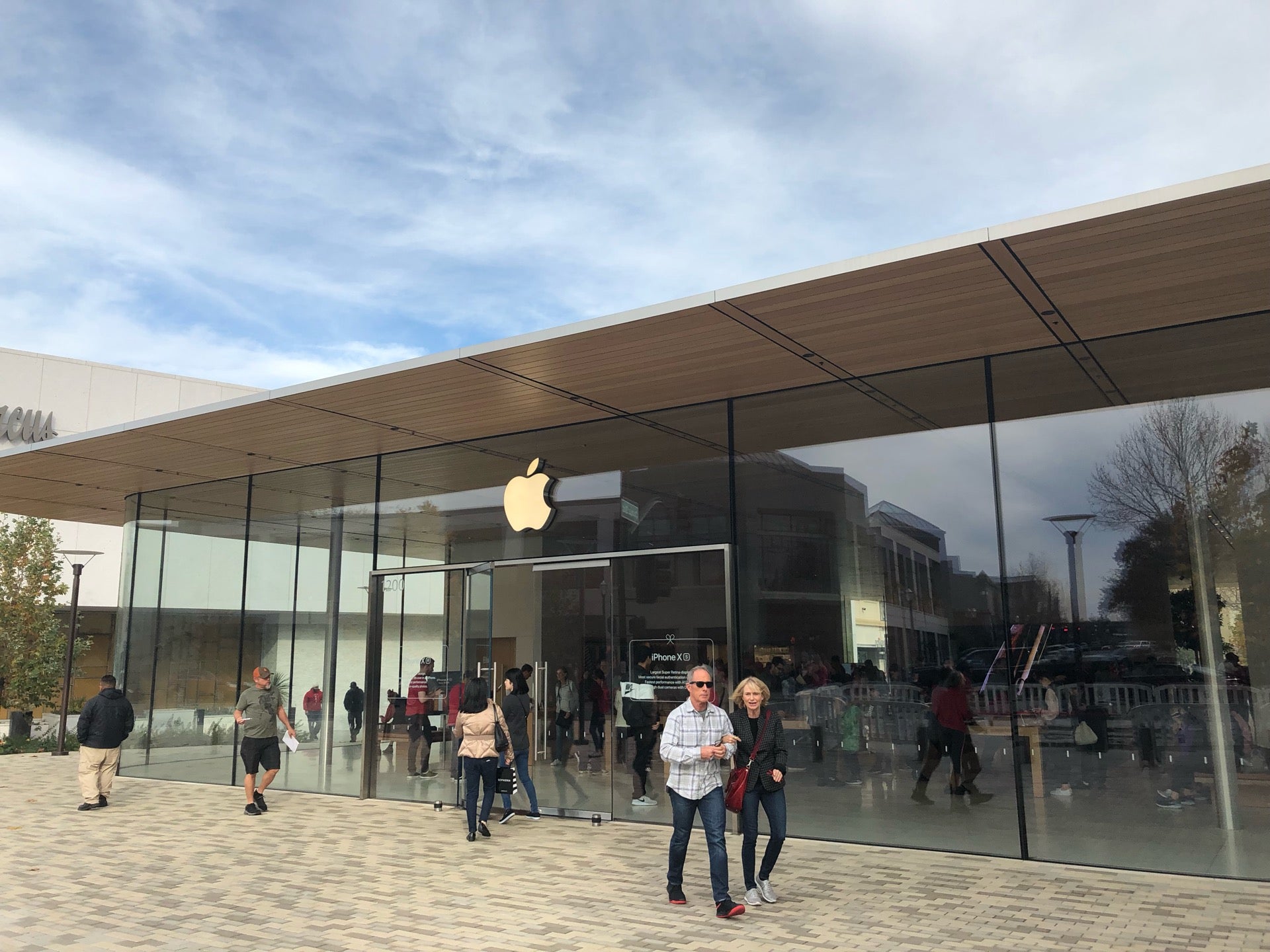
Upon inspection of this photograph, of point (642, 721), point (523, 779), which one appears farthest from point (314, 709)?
point (642, 721)

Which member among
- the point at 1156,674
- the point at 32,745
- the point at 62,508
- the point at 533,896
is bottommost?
the point at 32,745

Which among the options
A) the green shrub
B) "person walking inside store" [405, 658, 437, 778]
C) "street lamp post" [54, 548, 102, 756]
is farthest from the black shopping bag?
the green shrub

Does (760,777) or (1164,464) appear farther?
(1164,464)

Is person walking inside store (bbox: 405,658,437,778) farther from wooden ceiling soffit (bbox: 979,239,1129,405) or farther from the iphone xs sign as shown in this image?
the iphone xs sign

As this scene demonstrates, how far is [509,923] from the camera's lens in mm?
6203

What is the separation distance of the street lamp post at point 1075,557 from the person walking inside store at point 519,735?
5430 millimetres

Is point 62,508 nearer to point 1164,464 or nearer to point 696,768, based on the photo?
point 696,768

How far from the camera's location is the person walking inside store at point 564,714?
10469 mm

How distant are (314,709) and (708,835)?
8.26 meters

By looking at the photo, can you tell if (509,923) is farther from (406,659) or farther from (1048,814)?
(406,659)

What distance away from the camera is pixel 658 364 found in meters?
8.84

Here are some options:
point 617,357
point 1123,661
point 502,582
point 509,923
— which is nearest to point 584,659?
point 502,582

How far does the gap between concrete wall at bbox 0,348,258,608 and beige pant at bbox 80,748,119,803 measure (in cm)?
2660

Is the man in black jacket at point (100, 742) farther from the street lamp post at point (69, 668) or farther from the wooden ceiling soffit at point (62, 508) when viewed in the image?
the street lamp post at point (69, 668)
